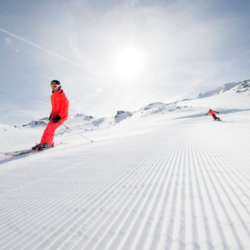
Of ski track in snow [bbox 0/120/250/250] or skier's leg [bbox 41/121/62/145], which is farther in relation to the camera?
skier's leg [bbox 41/121/62/145]

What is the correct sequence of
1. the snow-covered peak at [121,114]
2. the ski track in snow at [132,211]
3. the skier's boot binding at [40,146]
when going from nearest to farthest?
the ski track in snow at [132,211], the skier's boot binding at [40,146], the snow-covered peak at [121,114]

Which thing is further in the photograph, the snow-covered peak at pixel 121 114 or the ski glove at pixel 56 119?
the snow-covered peak at pixel 121 114

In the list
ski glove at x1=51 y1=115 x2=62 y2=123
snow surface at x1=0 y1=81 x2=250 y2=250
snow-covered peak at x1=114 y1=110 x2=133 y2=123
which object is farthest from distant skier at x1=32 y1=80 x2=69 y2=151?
snow-covered peak at x1=114 y1=110 x2=133 y2=123

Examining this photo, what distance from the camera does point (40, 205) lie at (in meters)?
1.55

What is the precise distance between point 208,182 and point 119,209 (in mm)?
1106

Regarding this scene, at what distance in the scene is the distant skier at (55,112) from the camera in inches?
228

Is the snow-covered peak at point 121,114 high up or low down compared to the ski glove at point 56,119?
up

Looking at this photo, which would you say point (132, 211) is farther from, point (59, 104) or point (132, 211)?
point (59, 104)

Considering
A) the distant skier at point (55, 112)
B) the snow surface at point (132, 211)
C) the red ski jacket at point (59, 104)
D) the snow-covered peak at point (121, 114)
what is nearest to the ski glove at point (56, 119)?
the distant skier at point (55, 112)

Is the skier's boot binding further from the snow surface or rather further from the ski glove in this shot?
the snow surface

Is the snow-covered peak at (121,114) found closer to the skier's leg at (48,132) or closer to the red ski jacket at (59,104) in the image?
the red ski jacket at (59,104)

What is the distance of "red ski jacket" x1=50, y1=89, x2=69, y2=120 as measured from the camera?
19.3ft

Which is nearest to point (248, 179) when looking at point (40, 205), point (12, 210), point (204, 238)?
point (204, 238)

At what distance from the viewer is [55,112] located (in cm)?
590
